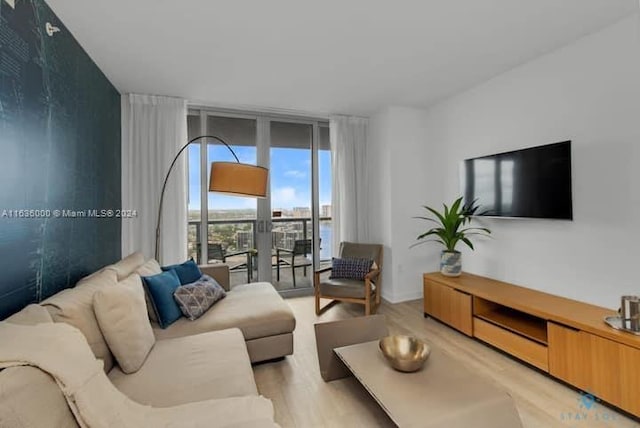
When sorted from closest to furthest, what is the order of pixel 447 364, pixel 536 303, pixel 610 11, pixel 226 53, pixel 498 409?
pixel 498 409 < pixel 447 364 < pixel 610 11 < pixel 536 303 < pixel 226 53

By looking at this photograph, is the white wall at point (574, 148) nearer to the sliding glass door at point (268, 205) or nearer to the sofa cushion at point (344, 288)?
the sofa cushion at point (344, 288)

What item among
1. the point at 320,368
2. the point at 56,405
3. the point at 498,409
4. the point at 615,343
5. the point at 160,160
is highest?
the point at 160,160

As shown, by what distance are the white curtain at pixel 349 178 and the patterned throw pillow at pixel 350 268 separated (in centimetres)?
53

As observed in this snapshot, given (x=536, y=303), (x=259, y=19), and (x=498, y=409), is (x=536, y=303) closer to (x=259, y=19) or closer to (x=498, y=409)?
(x=498, y=409)

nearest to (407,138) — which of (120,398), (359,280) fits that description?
(359,280)

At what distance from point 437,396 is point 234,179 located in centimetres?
204

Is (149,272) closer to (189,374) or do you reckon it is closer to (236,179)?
(236,179)

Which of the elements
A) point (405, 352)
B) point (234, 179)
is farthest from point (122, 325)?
point (405, 352)

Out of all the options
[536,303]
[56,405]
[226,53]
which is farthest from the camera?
[226,53]

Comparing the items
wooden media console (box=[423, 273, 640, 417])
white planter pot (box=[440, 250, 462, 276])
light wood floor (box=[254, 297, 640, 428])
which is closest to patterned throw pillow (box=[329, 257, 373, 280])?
wooden media console (box=[423, 273, 640, 417])

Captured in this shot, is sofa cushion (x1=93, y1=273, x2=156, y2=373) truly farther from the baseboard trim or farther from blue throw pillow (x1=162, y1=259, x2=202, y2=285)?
the baseboard trim

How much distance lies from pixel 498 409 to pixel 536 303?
1390 millimetres

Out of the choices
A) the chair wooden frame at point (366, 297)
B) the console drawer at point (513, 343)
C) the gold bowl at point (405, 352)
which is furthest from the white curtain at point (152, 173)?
the console drawer at point (513, 343)

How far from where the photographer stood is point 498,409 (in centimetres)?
137
